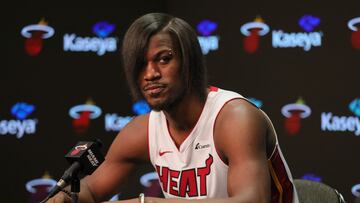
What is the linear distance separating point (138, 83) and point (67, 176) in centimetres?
47

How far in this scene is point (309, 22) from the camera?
13.3ft

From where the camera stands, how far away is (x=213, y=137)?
1.91m

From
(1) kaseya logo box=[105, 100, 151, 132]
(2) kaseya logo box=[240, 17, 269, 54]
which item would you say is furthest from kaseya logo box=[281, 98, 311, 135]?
(1) kaseya logo box=[105, 100, 151, 132]

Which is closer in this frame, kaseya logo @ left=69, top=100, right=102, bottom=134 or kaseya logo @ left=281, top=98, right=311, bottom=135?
kaseya logo @ left=281, top=98, right=311, bottom=135

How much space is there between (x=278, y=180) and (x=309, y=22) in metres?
2.30

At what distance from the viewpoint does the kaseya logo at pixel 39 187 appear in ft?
13.6

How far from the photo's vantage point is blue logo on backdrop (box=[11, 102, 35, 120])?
4.09m

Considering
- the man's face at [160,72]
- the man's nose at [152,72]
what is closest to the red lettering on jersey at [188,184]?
the man's face at [160,72]

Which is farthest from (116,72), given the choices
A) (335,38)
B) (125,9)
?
(335,38)

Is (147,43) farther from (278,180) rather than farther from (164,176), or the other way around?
(278,180)

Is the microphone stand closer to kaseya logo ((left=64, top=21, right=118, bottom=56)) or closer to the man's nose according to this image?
the man's nose

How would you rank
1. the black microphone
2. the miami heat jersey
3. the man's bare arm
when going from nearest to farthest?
the black microphone < the man's bare arm < the miami heat jersey

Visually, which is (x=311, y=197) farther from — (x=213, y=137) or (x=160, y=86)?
(x=160, y=86)

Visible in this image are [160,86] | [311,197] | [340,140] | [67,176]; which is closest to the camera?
[67,176]
